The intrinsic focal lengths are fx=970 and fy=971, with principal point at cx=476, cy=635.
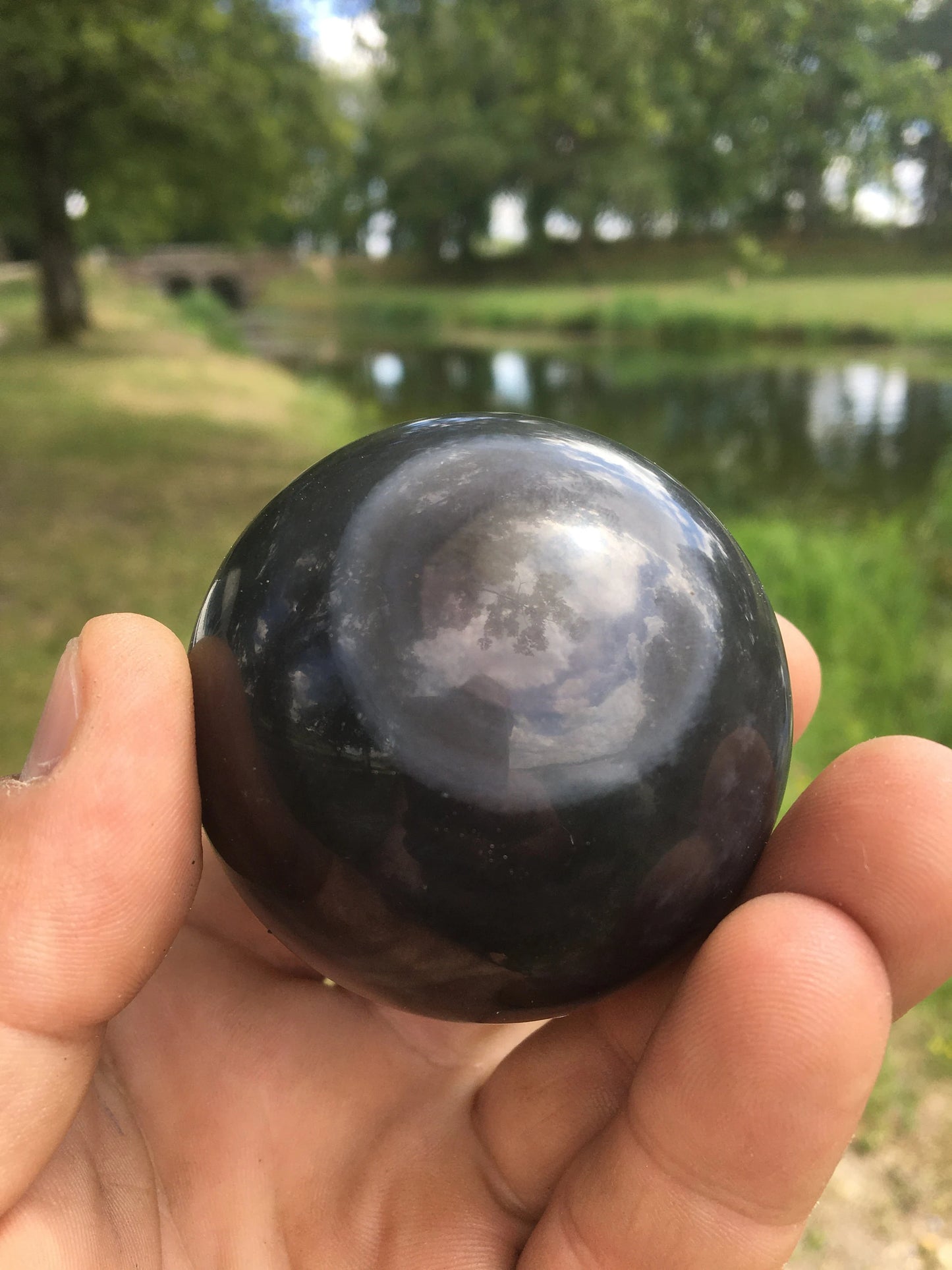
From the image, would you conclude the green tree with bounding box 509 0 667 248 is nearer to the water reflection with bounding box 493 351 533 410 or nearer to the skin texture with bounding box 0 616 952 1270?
the water reflection with bounding box 493 351 533 410

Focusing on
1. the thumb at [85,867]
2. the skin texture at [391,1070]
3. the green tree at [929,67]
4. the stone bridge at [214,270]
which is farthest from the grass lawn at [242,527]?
the stone bridge at [214,270]

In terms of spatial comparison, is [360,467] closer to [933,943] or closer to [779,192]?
[933,943]

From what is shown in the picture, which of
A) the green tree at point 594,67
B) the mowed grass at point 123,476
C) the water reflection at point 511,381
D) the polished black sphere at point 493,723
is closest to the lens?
the polished black sphere at point 493,723

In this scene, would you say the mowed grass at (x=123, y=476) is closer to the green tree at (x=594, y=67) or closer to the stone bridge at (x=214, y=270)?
the green tree at (x=594, y=67)

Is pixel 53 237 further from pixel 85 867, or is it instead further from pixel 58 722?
pixel 85 867

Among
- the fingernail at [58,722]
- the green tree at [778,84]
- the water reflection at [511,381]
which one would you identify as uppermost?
the green tree at [778,84]

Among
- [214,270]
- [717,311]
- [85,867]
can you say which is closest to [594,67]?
[85,867]

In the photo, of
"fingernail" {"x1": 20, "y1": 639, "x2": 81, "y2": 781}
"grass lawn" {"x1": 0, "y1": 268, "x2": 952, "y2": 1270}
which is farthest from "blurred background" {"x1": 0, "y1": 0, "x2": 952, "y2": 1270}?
"fingernail" {"x1": 20, "y1": 639, "x2": 81, "y2": 781}
